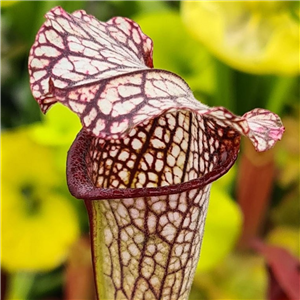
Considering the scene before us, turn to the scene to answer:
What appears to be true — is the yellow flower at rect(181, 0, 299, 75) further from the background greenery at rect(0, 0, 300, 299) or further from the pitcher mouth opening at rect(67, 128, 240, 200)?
the pitcher mouth opening at rect(67, 128, 240, 200)

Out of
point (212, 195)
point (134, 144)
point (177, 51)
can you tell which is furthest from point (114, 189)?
point (177, 51)

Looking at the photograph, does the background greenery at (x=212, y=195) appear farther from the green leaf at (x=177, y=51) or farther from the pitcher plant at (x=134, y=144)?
the pitcher plant at (x=134, y=144)

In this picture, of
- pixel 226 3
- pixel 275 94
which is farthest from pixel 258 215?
pixel 226 3

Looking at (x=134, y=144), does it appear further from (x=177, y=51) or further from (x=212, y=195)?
(x=177, y=51)

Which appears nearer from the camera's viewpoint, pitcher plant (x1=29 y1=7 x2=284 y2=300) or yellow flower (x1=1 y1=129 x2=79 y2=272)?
pitcher plant (x1=29 y1=7 x2=284 y2=300)

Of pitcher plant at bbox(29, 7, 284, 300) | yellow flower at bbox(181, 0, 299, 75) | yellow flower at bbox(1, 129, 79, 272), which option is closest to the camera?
pitcher plant at bbox(29, 7, 284, 300)

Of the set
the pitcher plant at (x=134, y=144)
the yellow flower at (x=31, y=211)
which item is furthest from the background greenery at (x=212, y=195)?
the pitcher plant at (x=134, y=144)

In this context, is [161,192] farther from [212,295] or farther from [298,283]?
[212,295]

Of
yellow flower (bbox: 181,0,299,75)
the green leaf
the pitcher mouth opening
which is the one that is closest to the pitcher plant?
the pitcher mouth opening

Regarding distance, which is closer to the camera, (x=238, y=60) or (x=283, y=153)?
(x=238, y=60)
